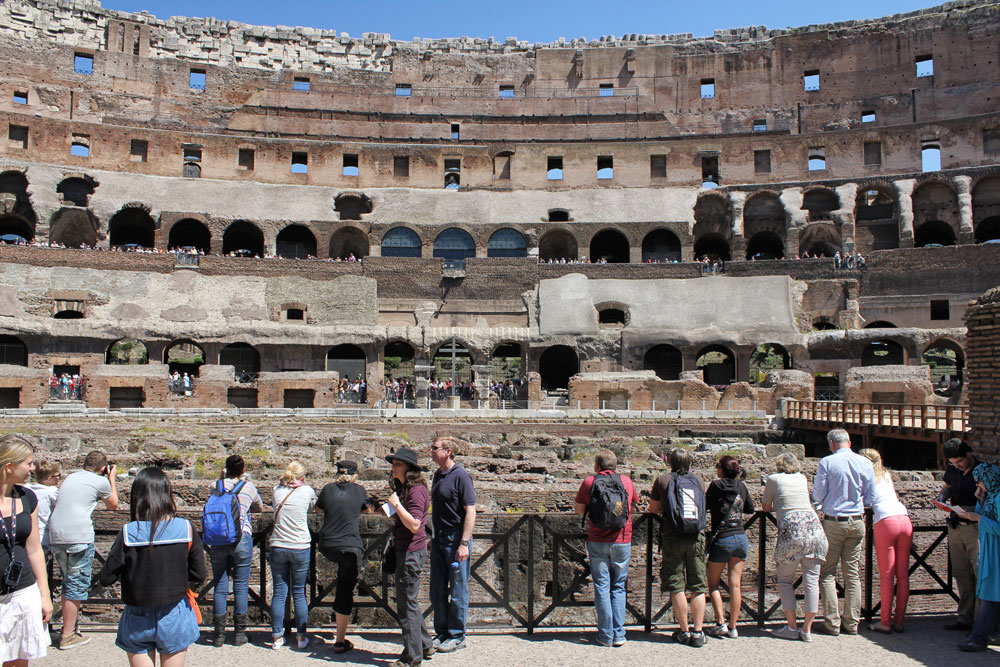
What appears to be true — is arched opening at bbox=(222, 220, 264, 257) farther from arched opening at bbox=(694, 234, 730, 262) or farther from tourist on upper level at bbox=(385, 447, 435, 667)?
tourist on upper level at bbox=(385, 447, 435, 667)

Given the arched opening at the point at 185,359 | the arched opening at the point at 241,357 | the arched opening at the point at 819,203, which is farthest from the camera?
the arched opening at the point at 819,203

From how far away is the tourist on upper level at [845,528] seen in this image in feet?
21.4

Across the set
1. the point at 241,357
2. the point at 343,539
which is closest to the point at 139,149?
the point at 241,357

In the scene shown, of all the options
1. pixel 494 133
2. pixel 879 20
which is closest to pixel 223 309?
pixel 494 133

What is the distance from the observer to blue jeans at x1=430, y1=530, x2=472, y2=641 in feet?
20.1

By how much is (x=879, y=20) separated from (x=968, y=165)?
15885 millimetres

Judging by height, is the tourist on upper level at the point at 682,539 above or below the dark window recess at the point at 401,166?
below

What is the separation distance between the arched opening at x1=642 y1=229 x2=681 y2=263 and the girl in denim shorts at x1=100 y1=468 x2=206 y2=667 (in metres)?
44.0

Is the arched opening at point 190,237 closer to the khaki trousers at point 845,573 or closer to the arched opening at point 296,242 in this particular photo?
the arched opening at point 296,242

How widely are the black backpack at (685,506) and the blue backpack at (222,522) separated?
144 inches

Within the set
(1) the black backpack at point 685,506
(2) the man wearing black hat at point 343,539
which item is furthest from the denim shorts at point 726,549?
(2) the man wearing black hat at point 343,539

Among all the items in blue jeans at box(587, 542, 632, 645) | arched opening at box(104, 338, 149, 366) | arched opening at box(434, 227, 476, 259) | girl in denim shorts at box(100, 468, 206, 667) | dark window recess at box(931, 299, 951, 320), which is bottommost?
blue jeans at box(587, 542, 632, 645)

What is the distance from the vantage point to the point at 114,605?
23.6 ft

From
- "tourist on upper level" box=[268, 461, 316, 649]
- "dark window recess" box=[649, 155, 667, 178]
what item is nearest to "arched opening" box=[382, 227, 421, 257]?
"dark window recess" box=[649, 155, 667, 178]
